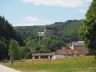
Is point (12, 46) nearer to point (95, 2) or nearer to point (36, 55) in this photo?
point (95, 2)

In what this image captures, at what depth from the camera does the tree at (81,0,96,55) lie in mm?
36844

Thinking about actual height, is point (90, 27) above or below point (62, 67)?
above

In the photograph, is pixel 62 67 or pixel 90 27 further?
pixel 90 27

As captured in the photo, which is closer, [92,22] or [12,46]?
[92,22]

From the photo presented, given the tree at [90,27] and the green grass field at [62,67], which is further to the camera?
the tree at [90,27]

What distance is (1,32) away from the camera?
4621 inches

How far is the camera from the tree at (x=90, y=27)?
121ft

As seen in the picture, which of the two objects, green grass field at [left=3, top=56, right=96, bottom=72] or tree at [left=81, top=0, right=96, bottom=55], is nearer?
green grass field at [left=3, top=56, right=96, bottom=72]

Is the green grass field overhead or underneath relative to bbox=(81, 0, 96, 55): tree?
underneath

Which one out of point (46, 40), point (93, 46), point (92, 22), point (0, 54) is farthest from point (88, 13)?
point (46, 40)

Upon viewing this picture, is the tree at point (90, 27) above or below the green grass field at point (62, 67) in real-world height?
above

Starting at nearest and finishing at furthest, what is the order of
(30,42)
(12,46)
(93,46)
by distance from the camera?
(93,46) < (12,46) < (30,42)

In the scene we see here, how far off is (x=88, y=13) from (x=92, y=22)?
1135mm

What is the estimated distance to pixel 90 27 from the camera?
37312 millimetres
